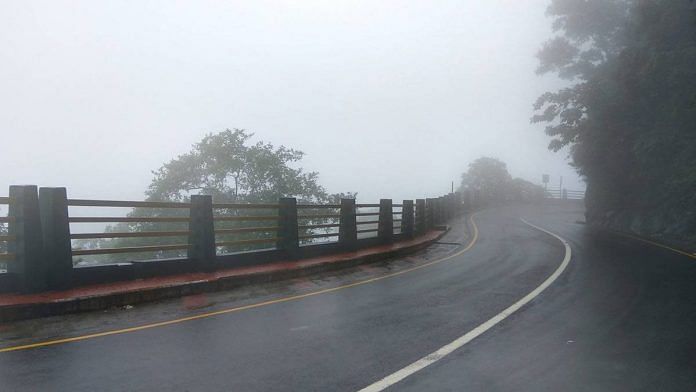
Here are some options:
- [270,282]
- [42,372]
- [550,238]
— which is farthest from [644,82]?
[42,372]

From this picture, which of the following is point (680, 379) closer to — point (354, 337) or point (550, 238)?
point (354, 337)

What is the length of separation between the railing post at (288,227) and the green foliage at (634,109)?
17.9 m

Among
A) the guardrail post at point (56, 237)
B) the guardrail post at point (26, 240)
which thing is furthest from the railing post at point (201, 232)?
the guardrail post at point (26, 240)

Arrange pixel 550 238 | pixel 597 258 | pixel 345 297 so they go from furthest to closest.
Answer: pixel 550 238
pixel 597 258
pixel 345 297

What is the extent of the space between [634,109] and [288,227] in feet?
69.6

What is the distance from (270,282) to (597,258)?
10.1 m

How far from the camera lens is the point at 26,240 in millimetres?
8328

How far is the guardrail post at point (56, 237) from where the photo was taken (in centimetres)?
866

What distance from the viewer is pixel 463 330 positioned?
23.5 ft

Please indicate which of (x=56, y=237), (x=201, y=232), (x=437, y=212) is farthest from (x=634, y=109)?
(x=56, y=237)

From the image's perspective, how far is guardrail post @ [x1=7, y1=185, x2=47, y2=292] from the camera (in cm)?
834

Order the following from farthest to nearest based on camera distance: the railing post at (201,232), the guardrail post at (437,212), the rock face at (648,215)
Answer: the guardrail post at (437,212) < the rock face at (648,215) < the railing post at (201,232)

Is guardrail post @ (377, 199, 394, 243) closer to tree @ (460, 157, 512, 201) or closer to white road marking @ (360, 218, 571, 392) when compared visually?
white road marking @ (360, 218, 571, 392)

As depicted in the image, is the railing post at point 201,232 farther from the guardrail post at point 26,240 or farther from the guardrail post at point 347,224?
the guardrail post at point 347,224
